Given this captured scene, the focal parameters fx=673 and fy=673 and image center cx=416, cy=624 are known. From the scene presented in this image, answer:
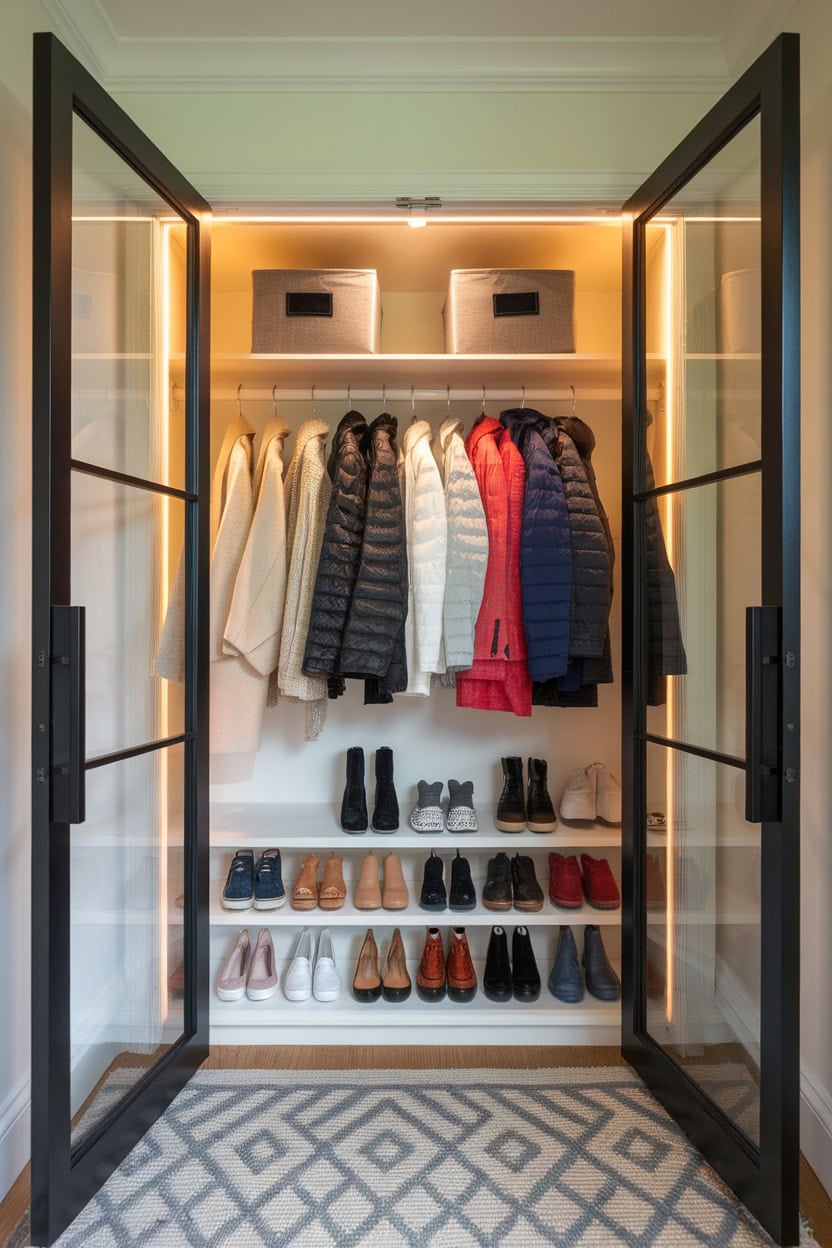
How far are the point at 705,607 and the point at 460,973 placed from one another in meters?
1.21

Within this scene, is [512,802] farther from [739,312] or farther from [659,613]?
[739,312]

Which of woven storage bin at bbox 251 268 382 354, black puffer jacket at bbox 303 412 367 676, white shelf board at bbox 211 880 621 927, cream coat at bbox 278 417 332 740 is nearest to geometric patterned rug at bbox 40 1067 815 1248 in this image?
white shelf board at bbox 211 880 621 927

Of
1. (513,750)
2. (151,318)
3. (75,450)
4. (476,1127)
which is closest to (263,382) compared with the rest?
(151,318)

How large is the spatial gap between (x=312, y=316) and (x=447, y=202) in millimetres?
453

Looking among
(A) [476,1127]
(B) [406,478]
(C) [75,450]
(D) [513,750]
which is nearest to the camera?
(C) [75,450]

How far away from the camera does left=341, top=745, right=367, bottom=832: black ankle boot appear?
1.96 meters

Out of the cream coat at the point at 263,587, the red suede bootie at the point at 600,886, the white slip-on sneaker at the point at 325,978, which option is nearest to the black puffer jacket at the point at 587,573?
the red suede bootie at the point at 600,886

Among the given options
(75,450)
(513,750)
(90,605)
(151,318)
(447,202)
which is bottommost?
(513,750)

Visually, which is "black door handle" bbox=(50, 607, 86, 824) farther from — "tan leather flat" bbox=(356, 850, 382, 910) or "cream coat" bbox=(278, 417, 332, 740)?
"tan leather flat" bbox=(356, 850, 382, 910)

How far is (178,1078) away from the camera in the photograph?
1606 mm

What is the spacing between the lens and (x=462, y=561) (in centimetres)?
177

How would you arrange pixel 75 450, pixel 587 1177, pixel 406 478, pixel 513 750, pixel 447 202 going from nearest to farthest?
pixel 75 450 < pixel 587 1177 < pixel 447 202 < pixel 406 478 < pixel 513 750

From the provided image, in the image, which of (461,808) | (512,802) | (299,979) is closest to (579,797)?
(512,802)

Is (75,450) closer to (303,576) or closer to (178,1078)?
(303,576)
